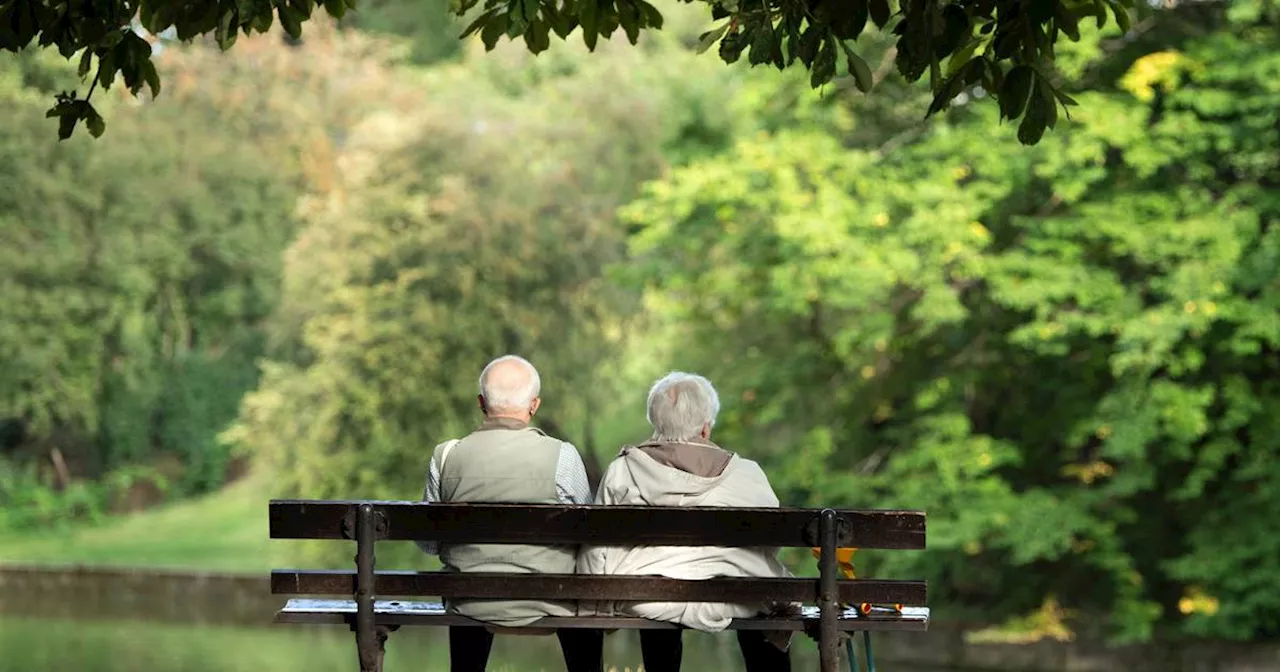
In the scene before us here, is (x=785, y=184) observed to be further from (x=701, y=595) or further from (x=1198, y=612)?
(x=701, y=595)

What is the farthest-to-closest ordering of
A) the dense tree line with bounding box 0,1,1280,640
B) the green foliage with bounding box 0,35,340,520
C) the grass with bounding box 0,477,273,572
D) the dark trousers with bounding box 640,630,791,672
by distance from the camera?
→ the grass with bounding box 0,477,273,572, the green foliage with bounding box 0,35,340,520, the dense tree line with bounding box 0,1,1280,640, the dark trousers with bounding box 640,630,791,672

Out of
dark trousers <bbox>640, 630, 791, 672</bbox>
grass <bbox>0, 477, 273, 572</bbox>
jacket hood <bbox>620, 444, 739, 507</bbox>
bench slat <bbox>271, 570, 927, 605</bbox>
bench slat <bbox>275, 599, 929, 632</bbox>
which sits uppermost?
grass <bbox>0, 477, 273, 572</bbox>

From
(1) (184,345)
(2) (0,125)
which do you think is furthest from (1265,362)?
(1) (184,345)

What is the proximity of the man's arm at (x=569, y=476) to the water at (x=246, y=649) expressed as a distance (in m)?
11.4

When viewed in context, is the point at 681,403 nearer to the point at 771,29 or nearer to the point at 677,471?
the point at 677,471

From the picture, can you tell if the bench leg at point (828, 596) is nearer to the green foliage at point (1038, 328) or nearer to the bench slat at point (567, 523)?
the bench slat at point (567, 523)

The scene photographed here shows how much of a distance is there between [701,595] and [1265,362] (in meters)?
13.9

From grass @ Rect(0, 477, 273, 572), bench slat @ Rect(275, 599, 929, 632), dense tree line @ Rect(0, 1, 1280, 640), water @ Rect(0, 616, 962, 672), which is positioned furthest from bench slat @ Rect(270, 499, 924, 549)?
grass @ Rect(0, 477, 273, 572)

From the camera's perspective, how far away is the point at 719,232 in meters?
19.4

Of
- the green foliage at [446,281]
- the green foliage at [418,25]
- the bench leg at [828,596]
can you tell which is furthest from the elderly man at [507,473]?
the green foliage at [418,25]

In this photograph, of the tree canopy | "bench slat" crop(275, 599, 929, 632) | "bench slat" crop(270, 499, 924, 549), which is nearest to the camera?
"bench slat" crop(270, 499, 924, 549)

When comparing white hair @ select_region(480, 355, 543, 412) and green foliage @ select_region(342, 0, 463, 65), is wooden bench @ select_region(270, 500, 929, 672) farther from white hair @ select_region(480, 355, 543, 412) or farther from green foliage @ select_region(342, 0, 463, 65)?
green foliage @ select_region(342, 0, 463, 65)

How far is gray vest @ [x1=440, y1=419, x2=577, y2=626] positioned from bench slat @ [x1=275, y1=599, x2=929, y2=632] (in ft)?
0.15

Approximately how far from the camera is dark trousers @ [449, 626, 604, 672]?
593cm
